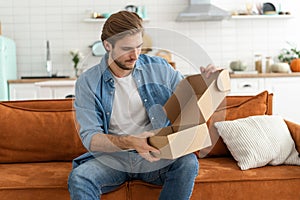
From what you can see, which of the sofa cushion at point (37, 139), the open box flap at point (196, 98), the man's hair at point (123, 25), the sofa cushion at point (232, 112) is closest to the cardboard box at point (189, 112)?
the open box flap at point (196, 98)

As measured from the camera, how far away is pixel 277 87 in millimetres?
6109

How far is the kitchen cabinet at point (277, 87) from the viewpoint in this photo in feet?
19.9

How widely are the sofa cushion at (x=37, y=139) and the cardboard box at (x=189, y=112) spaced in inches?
31.0

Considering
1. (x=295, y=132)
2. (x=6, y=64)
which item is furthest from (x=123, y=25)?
(x=6, y=64)

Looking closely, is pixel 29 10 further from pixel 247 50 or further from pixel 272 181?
pixel 272 181

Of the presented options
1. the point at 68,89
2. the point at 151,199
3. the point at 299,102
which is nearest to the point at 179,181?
the point at 151,199

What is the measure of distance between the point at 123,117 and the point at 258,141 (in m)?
0.79

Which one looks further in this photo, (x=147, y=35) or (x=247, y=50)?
(x=247, y=50)

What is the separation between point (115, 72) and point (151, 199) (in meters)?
0.67

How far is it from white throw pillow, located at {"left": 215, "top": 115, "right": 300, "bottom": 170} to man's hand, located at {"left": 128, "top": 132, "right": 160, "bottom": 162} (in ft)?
2.14

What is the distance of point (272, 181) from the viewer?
2.98 meters

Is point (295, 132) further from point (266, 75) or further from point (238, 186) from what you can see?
point (266, 75)

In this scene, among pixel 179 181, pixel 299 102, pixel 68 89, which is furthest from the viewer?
pixel 299 102

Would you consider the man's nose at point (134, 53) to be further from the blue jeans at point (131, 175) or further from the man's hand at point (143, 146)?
the blue jeans at point (131, 175)
